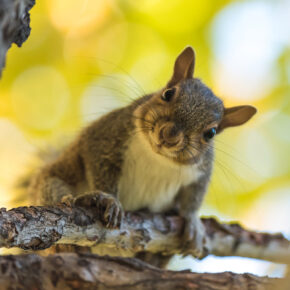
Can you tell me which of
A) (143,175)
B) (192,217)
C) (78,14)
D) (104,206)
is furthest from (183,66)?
(78,14)

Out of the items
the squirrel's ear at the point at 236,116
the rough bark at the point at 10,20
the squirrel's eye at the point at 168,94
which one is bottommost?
the rough bark at the point at 10,20

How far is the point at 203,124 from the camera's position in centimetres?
307

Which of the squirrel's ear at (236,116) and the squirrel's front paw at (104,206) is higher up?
the squirrel's ear at (236,116)

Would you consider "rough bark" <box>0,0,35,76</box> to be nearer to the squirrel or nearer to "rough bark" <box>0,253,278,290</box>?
"rough bark" <box>0,253,278,290</box>

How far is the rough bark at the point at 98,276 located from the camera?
161cm

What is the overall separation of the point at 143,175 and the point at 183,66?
94cm

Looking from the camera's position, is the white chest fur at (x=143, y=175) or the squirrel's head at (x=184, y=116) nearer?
the squirrel's head at (x=184, y=116)

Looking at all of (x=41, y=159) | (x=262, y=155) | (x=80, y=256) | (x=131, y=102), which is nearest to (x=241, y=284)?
(x=80, y=256)

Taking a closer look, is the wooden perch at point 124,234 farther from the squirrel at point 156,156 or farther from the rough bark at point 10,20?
the rough bark at point 10,20

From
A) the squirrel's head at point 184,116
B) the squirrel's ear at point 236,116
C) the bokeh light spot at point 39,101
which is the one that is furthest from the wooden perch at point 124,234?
the bokeh light spot at point 39,101

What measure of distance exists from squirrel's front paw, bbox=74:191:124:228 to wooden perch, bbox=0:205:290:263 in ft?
0.16

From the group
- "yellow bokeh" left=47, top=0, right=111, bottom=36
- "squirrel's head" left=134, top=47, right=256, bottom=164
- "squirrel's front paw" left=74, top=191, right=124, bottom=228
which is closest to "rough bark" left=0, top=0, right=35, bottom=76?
"squirrel's front paw" left=74, top=191, right=124, bottom=228

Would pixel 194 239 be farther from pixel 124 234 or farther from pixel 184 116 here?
pixel 184 116

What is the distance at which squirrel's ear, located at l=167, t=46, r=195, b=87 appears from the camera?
11.0 ft
